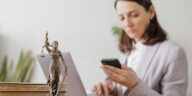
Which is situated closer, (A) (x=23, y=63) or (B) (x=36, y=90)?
(B) (x=36, y=90)

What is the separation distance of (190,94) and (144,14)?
1.49m

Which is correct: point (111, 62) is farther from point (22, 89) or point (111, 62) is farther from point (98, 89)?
point (22, 89)

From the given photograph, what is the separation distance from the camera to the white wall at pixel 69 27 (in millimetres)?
2941

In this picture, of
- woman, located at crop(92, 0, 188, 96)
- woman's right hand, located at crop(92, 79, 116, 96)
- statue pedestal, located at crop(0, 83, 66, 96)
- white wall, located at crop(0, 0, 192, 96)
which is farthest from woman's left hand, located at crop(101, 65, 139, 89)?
white wall, located at crop(0, 0, 192, 96)

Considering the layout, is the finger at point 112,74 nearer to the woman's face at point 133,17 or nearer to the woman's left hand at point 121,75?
the woman's left hand at point 121,75

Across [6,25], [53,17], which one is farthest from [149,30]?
[6,25]

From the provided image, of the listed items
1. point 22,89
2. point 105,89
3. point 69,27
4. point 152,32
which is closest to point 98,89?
point 105,89

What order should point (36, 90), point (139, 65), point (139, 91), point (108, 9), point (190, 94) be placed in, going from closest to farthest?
point (36, 90)
point (139, 91)
point (139, 65)
point (190, 94)
point (108, 9)

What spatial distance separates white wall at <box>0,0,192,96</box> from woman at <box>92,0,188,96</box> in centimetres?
141

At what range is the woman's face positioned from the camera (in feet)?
4.59

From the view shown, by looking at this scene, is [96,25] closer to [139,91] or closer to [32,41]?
[32,41]

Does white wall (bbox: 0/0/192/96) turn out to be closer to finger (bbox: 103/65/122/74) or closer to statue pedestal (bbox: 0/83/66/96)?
finger (bbox: 103/65/122/74)

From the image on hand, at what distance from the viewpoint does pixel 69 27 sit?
298 cm

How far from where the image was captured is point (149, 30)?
4.72ft
